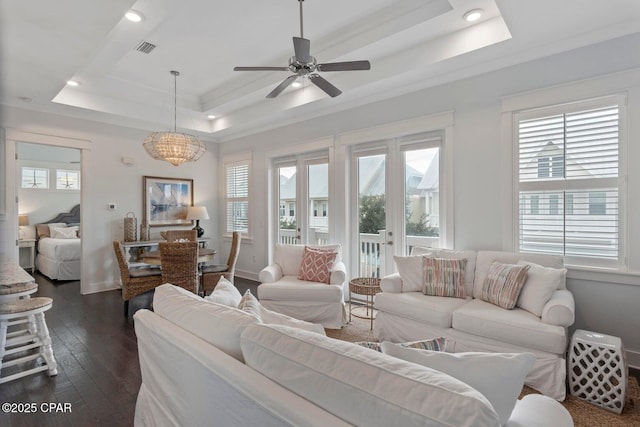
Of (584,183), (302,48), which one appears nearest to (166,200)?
(302,48)

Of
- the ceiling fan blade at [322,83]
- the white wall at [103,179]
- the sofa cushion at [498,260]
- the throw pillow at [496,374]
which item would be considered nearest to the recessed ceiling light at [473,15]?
the ceiling fan blade at [322,83]

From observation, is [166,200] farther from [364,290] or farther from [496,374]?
[496,374]

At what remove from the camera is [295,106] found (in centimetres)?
460

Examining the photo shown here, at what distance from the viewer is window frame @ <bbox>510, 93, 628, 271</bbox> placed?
2.71 metres

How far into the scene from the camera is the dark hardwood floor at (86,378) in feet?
6.82

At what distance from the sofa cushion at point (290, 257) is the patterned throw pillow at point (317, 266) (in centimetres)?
16

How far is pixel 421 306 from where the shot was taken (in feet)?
9.51

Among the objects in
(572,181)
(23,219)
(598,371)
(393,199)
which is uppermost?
(572,181)

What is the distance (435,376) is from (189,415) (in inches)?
41.7

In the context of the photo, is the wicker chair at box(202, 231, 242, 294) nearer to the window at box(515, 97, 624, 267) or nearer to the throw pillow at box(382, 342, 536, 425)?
the window at box(515, 97, 624, 267)

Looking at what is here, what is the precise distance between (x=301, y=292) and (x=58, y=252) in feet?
16.6

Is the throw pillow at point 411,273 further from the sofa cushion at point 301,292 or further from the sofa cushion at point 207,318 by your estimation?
the sofa cushion at point 207,318

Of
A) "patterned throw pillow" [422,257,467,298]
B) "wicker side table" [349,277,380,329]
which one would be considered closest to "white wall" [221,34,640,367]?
"patterned throw pillow" [422,257,467,298]

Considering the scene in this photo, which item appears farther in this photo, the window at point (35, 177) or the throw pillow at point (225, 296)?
the window at point (35, 177)
